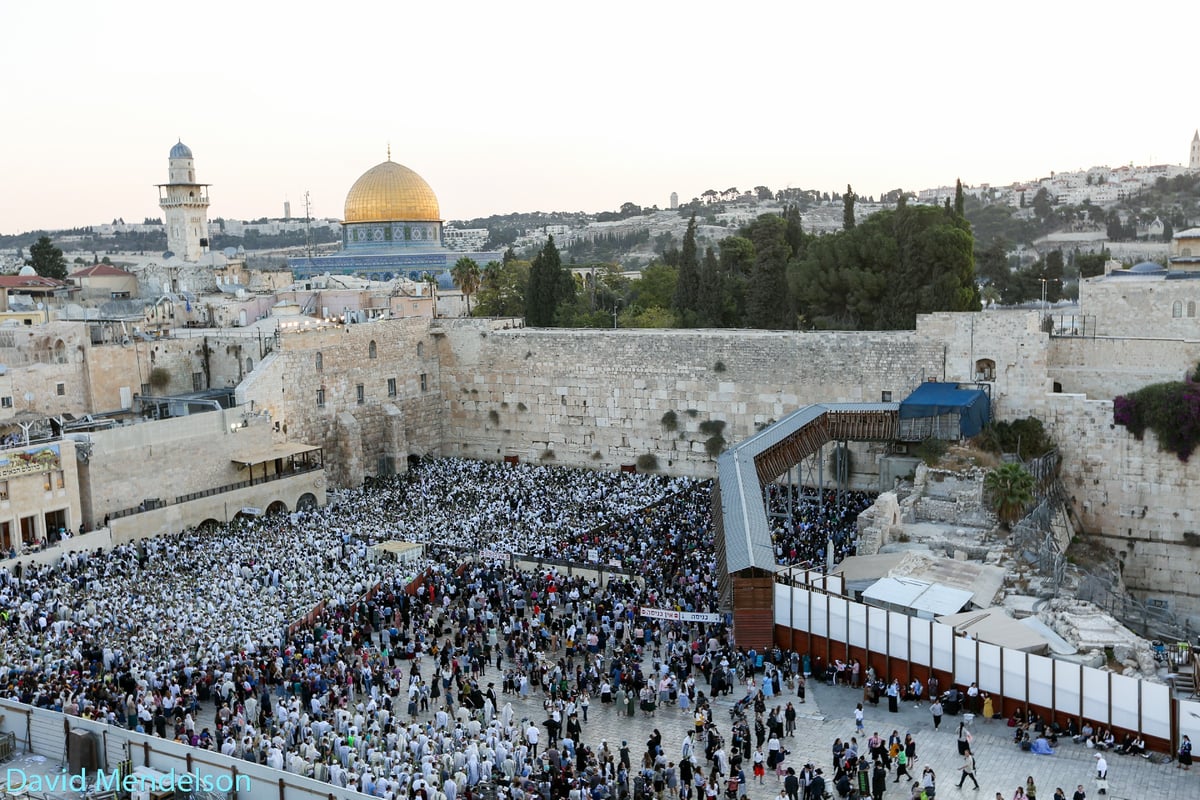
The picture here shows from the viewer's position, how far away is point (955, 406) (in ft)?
84.4

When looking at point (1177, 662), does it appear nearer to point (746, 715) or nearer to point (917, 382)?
point (746, 715)

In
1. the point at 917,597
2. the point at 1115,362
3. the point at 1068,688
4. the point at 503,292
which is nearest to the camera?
the point at 1068,688

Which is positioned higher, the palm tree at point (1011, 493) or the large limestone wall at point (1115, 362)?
the large limestone wall at point (1115, 362)

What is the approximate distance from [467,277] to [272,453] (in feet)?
69.7

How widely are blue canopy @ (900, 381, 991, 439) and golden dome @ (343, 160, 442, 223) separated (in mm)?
34427

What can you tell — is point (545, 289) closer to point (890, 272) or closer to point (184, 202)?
point (890, 272)

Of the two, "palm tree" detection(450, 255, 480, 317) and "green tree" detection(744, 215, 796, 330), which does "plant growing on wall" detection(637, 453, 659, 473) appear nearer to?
"green tree" detection(744, 215, 796, 330)

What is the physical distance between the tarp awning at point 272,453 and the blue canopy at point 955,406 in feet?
48.6

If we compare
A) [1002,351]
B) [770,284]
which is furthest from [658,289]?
[1002,351]

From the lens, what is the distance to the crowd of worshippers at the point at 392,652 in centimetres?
1422

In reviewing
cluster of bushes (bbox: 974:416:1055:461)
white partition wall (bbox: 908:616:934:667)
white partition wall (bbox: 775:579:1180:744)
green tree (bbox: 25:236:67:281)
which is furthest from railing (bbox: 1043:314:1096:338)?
green tree (bbox: 25:236:67:281)

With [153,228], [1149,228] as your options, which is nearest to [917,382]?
[1149,228]

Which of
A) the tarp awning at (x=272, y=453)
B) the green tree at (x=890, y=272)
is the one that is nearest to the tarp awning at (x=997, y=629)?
the green tree at (x=890, y=272)

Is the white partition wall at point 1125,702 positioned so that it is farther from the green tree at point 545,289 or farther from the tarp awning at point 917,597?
the green tree at point 545,289
